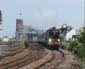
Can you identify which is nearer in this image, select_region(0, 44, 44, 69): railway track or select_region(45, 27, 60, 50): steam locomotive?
select_region(0, 44, 44, 69): railway track

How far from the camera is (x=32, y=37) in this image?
237 ft

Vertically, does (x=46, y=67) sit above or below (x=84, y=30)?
below

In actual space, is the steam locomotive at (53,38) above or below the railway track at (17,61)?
above

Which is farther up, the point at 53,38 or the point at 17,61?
the point at 53,38

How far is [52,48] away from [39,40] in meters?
10.3

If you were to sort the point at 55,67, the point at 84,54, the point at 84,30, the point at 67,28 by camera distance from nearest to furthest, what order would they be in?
the point at 84,54
the point at 84,30
the point at 55,67
the point at 67,28

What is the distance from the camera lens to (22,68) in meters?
23.4

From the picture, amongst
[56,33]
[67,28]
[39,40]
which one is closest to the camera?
[56,33]

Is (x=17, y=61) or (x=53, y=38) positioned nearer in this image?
(x=17, y=61)

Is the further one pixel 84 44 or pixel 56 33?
pixel 56 33

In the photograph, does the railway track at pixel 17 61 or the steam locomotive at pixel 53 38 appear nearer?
the railway track at pixel 17 61

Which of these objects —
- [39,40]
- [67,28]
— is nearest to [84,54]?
[39,40]

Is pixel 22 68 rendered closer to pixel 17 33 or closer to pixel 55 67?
pixel 55 67

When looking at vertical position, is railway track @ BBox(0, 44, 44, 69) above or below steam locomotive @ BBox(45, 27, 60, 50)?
below
